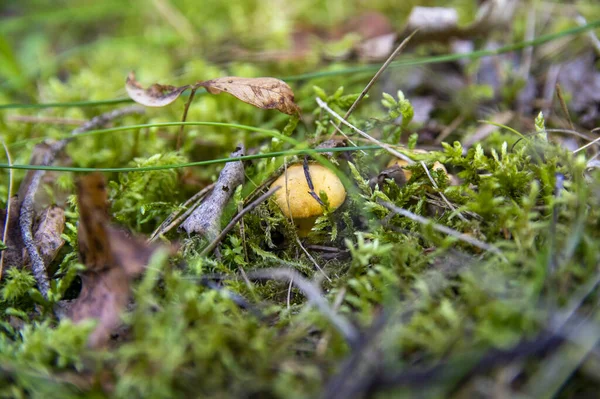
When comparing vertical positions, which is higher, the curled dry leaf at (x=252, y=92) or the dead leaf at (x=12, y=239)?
the curled dry leaf at (x=252, y=92)

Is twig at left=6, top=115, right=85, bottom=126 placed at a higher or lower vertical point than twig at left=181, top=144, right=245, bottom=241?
higher

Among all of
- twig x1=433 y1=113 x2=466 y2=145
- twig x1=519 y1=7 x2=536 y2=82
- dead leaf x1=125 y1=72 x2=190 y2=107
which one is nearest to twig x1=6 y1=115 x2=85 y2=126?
dead leaf x1=125 y1=72 x2=190 y2=107

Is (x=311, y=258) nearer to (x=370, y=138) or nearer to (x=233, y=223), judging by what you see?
(x=233, y=223)

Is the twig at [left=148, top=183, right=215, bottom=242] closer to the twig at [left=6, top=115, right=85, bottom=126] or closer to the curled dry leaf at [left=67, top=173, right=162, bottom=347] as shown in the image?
the curled dry leaf at [left=67, top=173, right=162, bottom=347]

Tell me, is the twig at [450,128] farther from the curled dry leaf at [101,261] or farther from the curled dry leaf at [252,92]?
the curled dry leaf at [101,261]

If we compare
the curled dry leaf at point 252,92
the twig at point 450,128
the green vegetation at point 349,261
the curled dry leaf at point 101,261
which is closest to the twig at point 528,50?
the green vegetation at point 349,261

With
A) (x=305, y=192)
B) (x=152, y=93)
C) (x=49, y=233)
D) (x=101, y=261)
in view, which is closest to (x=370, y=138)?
(x=305, y=192)
